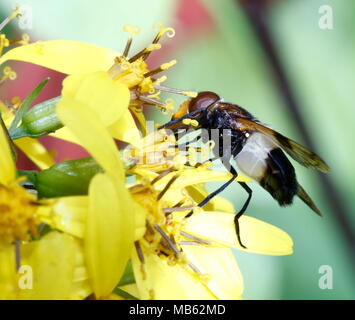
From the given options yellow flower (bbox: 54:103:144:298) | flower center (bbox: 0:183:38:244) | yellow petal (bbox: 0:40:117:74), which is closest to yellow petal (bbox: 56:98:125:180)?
yellow flower (bbox: 54:103:144:298)

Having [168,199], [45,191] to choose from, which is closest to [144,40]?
[168,199]

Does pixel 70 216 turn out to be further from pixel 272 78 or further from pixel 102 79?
pixel 272 78

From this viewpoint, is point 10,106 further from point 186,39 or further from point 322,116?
point 322,116

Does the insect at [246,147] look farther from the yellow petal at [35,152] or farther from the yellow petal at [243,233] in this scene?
the yellow petal at [35,152]

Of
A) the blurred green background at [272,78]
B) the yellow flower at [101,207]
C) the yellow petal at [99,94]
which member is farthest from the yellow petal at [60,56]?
the blurred green background at [272,78]

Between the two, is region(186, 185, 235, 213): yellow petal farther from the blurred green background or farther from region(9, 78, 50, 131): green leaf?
the blurred green background

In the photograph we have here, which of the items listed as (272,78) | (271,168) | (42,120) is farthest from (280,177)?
(272,78)
